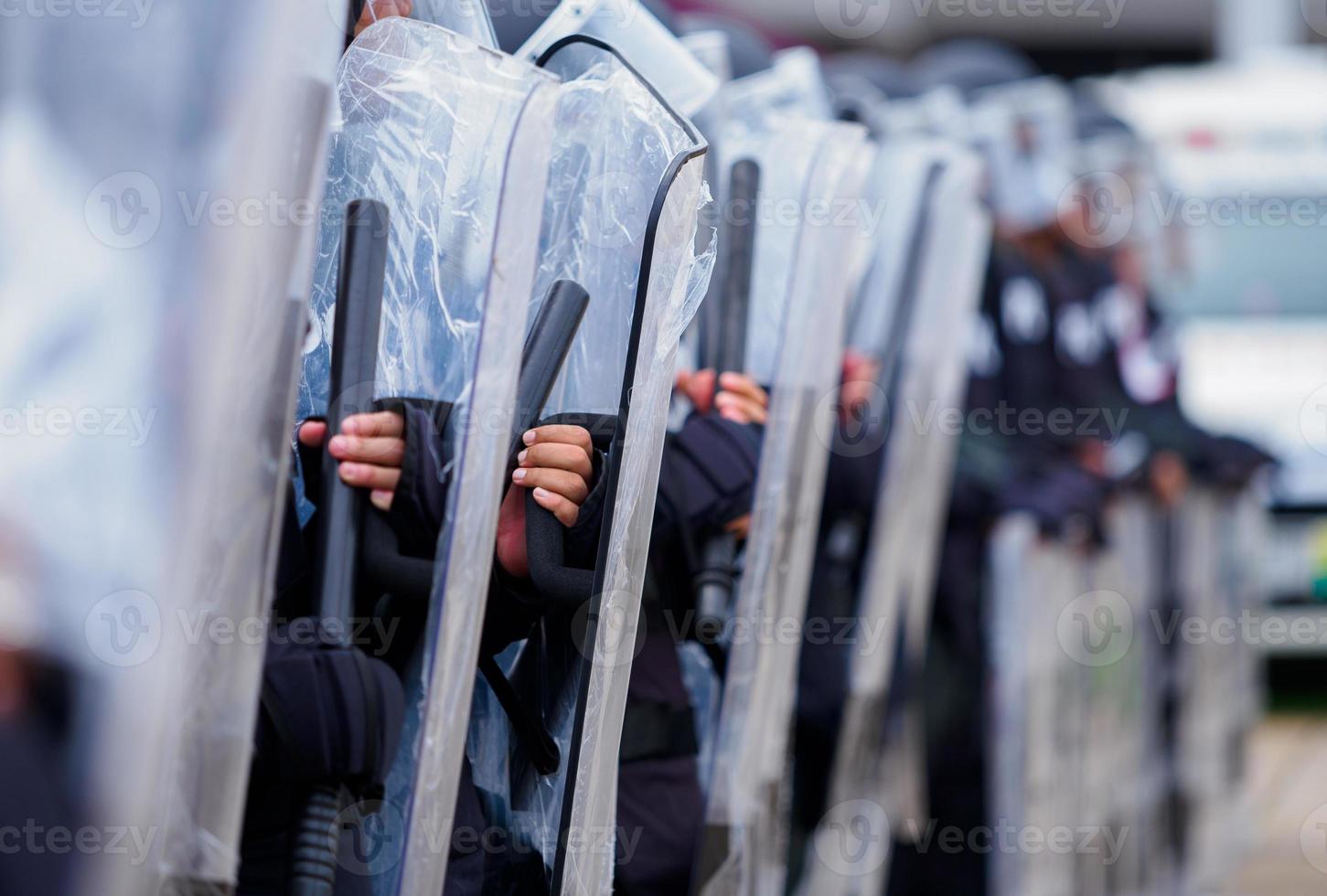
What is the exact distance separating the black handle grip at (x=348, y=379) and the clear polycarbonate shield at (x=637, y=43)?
1.02 ft

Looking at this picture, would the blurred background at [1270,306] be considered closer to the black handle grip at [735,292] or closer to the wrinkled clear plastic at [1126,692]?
the wrinkled clear plastic at [1126,692]

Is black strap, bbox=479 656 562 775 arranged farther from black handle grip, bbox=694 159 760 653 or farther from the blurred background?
the blurred background

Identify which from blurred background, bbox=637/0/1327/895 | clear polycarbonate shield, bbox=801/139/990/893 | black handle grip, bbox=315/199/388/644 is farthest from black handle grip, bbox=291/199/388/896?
blurred background, bbox=637/0/1327/895

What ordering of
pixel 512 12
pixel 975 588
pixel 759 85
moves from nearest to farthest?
pixel 512 12, pixel 759 85, pixel 975 588

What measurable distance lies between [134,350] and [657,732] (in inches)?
34.5

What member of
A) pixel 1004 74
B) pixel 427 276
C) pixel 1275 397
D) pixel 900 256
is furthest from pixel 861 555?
pixel 1275 397

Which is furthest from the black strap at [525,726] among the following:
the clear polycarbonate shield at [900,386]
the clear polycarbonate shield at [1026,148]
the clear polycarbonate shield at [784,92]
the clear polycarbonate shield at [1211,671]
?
the clear polycarbonate shield at [1211,671]

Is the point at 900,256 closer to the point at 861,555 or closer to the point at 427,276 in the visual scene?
the point at 861,555

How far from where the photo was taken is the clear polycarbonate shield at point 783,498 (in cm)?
170

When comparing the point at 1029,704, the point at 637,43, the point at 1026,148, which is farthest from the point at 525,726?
the point at 1026,148

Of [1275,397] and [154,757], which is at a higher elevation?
[1275,397]

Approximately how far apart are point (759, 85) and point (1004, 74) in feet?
7.57

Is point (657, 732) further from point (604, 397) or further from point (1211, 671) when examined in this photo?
point (1211, 671)

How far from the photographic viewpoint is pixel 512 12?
61.7 inches
